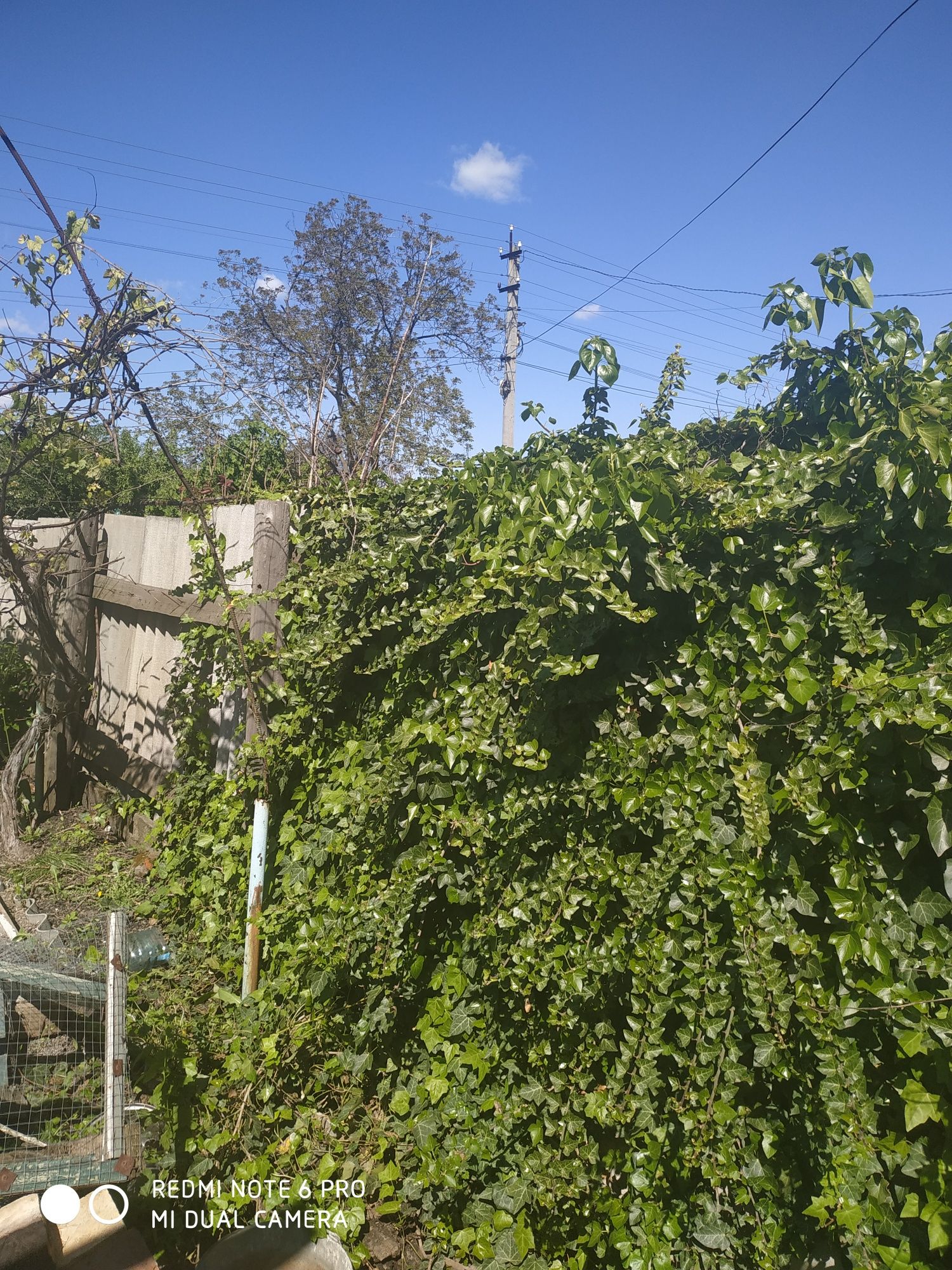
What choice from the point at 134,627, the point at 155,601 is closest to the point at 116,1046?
the point at 155,601

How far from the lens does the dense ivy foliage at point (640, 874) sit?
65.2 inches

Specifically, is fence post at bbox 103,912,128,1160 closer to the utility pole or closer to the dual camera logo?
the dual camera logo

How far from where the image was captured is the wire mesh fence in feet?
6.55

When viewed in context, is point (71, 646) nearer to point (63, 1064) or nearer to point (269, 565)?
point (269, 565)

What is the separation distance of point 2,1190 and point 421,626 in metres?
1.71

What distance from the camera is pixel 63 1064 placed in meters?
2.73

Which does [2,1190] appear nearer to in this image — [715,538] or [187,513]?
[715,538]

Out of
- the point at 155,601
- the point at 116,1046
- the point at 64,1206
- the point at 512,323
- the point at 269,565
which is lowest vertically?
the point at 64,1206

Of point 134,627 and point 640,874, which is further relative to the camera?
point 134,627

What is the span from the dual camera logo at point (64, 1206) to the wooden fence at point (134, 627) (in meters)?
1.76

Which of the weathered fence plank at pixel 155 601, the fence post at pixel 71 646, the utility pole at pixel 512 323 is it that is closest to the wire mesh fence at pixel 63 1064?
the weathered fence plank at pixel 155 601

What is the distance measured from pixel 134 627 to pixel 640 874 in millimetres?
3678

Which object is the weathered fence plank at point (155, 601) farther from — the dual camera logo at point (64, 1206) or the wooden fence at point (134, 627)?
the dual camera logo at point (64, 1206)

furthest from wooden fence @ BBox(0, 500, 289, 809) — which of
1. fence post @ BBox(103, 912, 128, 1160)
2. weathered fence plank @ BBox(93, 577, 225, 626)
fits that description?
fence post @ BBox(103, 912, 128, 1160)
